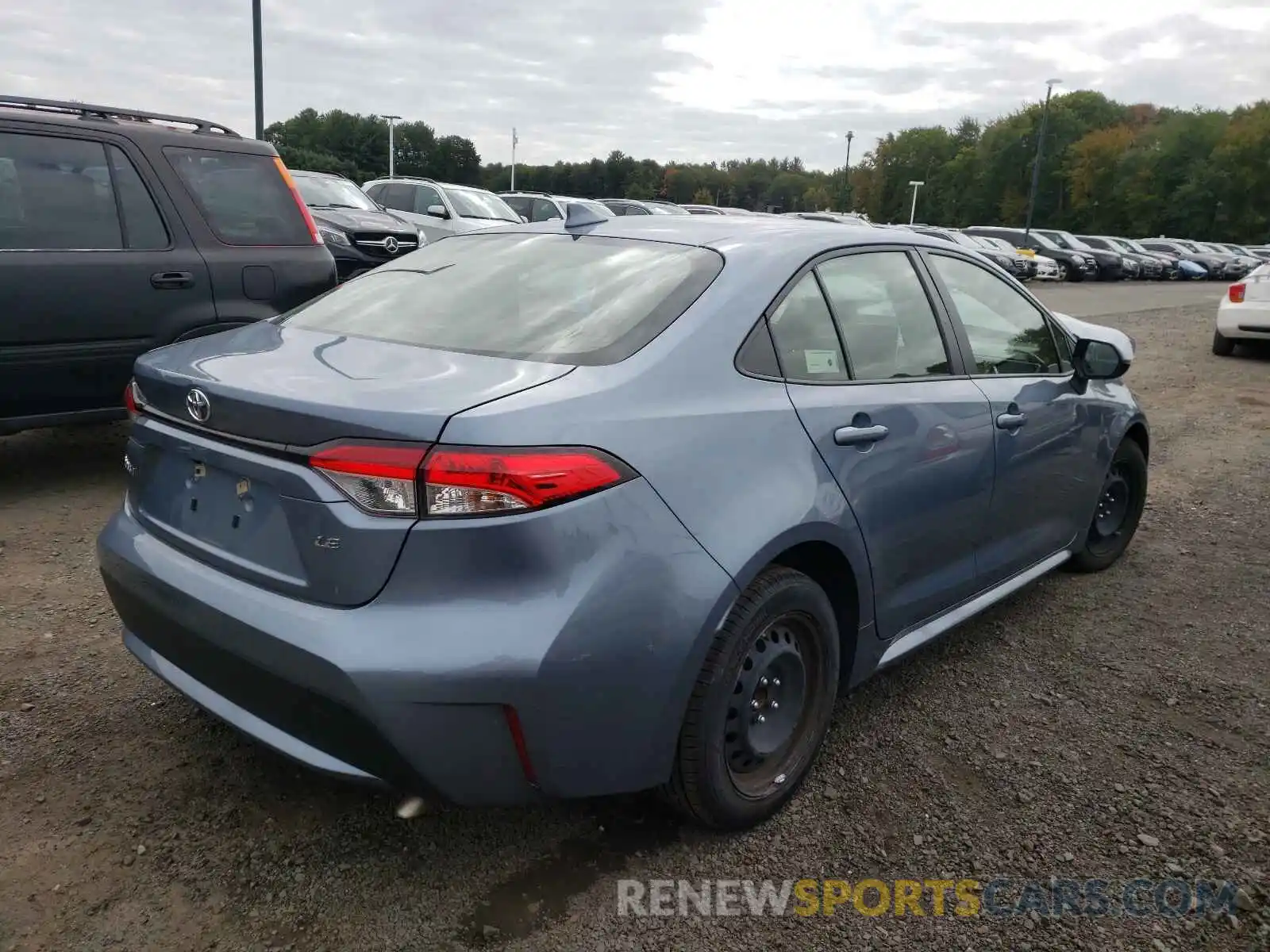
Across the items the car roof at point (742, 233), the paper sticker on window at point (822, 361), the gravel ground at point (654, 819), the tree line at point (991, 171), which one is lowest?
the gravel ground at point (654, 819)

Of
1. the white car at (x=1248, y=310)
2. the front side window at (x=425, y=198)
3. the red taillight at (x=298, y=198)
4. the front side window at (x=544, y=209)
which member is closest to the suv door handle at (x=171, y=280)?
the red taillight at (x=298, y=198)

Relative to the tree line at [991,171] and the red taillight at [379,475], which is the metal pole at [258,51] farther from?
Result: the tree line at [991,171]

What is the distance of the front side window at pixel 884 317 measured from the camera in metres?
2.83

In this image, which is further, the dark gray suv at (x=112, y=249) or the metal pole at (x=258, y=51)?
the metal pole at (x=258, y=51)

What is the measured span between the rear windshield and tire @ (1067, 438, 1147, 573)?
2.70 m

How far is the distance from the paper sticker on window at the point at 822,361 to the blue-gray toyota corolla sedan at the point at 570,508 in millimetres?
24

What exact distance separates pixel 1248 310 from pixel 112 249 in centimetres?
1292

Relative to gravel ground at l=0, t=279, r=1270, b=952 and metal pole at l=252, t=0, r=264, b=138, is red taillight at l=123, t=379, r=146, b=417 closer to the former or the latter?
gravel ground at l=0, t=279, r=1270, b=952

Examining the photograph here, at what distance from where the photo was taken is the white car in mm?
12180

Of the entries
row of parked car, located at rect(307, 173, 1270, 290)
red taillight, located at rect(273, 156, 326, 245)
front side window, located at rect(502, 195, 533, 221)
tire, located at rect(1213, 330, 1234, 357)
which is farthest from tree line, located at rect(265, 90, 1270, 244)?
red taillight, located at rect(273, 156, 326, 245)

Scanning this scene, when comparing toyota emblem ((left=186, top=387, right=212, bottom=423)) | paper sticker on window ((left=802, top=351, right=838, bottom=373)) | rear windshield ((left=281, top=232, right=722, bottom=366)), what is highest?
rear windshield ((left=281, top=232, right=722, bottom=366))

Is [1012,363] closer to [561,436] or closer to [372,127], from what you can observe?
[561,436]

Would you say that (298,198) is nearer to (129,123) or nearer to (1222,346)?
(129,123)

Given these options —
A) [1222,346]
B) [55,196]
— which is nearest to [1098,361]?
[55,196]
